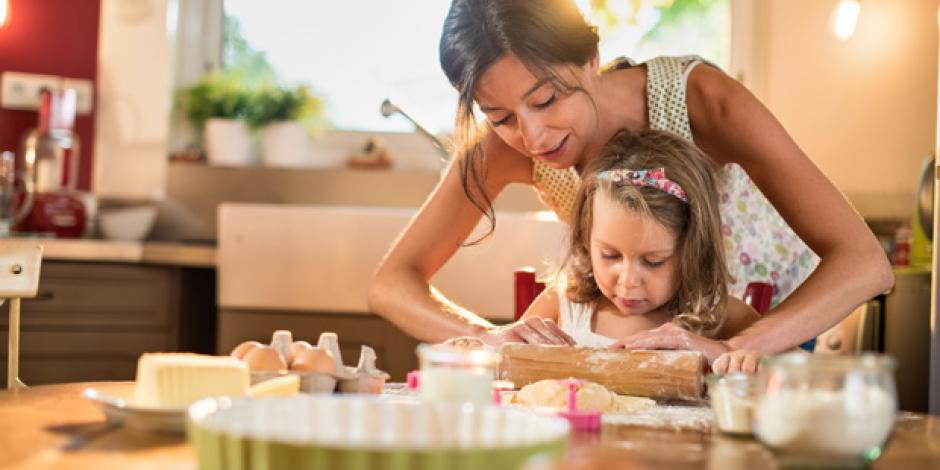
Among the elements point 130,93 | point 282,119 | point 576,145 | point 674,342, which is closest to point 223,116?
point 282,119

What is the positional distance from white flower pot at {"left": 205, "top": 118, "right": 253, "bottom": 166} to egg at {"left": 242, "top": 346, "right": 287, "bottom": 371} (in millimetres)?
2744

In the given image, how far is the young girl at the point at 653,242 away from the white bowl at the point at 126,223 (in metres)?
2.16

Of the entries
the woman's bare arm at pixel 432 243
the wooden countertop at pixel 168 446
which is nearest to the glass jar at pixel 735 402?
the wooden countertop at pixel 168 446

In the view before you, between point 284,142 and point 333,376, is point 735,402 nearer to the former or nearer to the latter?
point 333,376

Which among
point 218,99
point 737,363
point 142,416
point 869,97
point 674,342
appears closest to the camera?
point 142,416

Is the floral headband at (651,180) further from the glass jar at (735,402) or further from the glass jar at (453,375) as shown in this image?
the glass jar at (453,375)

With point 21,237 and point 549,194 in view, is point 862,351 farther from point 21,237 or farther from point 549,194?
point 21,237

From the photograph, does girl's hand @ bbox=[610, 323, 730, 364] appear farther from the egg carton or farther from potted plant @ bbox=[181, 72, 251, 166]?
potted plant @ bbox=[181, 72, 251, 166]

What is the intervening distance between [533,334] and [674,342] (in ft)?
0.66

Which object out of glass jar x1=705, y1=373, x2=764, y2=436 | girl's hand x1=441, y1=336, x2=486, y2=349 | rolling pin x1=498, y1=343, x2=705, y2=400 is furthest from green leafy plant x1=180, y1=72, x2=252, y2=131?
Answer: glass jar x1=705, y1=373, x2=764, y2=436

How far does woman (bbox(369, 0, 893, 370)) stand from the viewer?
189 centimetres

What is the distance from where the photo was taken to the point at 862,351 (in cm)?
328

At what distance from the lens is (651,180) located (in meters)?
1.96

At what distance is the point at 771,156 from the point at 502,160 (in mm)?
497
